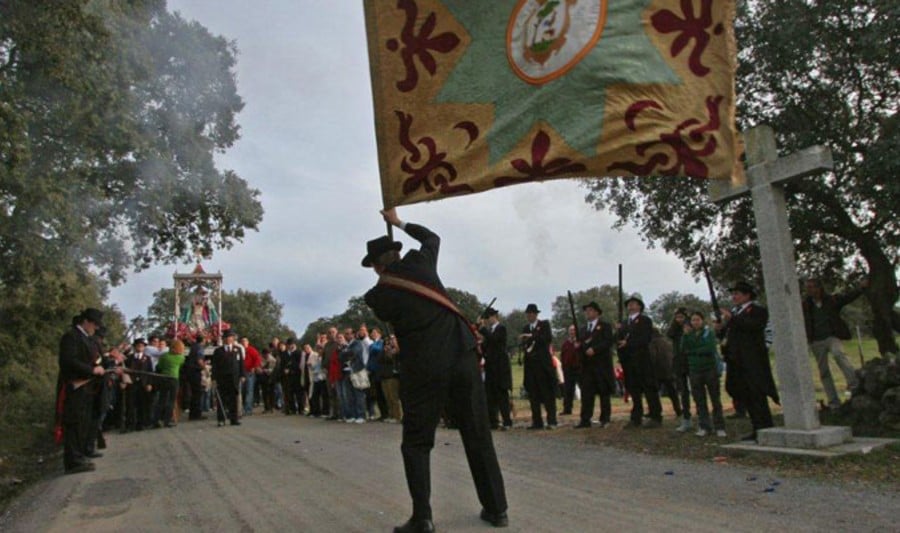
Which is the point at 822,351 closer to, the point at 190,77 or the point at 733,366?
the point at 733,366

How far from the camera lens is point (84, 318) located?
26.6 ft

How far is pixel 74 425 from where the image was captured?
25.3ft

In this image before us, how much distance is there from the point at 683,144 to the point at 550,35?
49.5 inches

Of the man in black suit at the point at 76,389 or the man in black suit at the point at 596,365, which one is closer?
the man in black suit at the point at 76,389

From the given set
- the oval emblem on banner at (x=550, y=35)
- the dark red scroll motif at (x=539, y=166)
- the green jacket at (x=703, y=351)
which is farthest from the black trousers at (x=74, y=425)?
the green jacket at (x=703, y=351)

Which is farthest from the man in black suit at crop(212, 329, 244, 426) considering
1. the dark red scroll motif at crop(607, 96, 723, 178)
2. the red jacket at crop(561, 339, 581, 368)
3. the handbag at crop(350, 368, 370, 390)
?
the dark red scroll motif at crop(607, 96, 723, 178)

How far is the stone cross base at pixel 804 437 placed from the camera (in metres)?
6.66

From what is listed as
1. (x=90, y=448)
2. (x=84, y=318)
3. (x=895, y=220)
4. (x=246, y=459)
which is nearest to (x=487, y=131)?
(x=246, y=459)

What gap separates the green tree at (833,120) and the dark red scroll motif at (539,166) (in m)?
6.43

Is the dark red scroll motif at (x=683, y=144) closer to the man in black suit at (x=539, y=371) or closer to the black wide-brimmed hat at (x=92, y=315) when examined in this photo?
the man in black suit at (x=539, y=371)

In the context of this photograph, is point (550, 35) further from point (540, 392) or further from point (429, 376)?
point (540, 392)

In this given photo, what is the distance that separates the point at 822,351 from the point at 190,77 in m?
21.7

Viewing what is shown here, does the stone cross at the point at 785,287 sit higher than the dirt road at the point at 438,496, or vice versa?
the stone cross at the point at 785,287

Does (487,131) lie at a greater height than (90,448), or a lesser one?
greater
